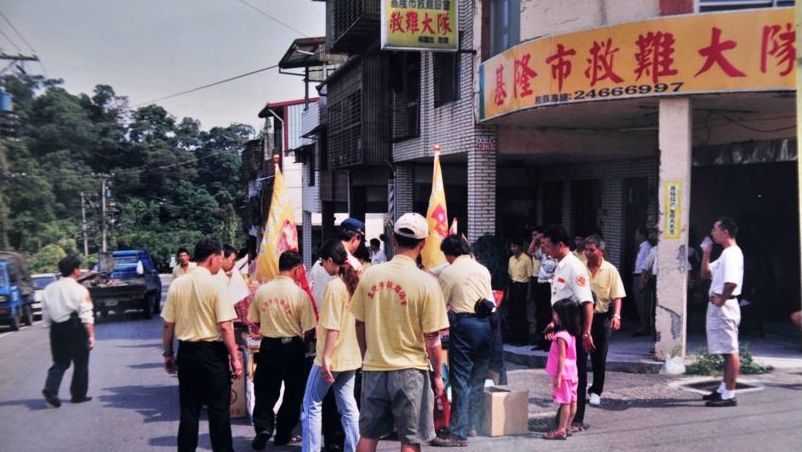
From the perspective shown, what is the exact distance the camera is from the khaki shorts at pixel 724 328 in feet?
24.2

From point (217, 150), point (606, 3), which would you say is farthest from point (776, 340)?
point (217, 150)

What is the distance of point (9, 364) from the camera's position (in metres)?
7.23

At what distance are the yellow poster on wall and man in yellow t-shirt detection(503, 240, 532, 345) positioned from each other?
7.54ft

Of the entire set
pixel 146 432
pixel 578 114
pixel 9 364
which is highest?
pixel 578 114

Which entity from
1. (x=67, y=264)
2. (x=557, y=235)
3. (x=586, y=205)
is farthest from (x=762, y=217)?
(x=67, y=264)

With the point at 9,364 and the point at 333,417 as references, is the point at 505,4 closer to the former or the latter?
the point at 333,417

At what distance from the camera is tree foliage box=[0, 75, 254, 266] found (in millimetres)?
6484

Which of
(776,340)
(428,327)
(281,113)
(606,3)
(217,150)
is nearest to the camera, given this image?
(428,327)

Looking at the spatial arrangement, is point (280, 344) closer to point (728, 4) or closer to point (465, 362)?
point (465, 362)

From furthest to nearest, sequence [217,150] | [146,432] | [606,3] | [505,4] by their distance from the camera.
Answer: [505,4] → [606,3] → [217,150] → [146,432]

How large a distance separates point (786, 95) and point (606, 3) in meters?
2.58

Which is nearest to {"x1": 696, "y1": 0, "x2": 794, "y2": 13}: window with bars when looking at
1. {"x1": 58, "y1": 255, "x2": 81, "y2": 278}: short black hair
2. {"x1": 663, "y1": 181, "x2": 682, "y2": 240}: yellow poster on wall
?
{"x1": 663, "y1": 181, "x2": 682, "y2": 240}: yellow poster on wall

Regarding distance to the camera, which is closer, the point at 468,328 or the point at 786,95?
the point at 468,328

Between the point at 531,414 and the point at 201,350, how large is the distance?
3650mm
